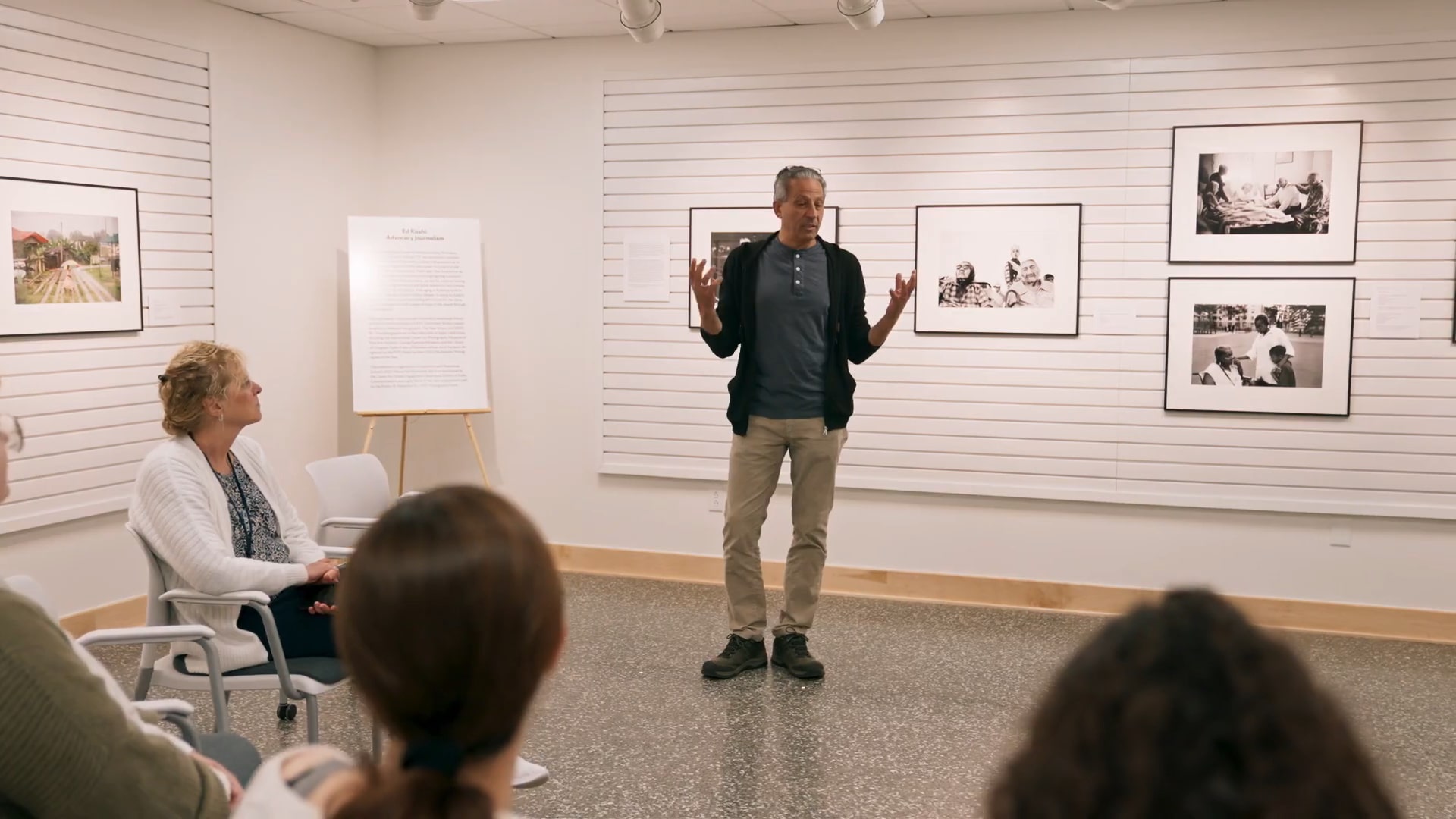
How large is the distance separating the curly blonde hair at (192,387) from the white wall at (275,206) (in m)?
2.16

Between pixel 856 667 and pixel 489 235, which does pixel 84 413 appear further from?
pixel 856 667

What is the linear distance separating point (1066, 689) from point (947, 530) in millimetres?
5524

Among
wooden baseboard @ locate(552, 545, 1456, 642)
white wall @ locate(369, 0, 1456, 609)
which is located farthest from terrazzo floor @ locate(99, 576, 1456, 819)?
white wall @ locate(369, 0, 1456, 609)

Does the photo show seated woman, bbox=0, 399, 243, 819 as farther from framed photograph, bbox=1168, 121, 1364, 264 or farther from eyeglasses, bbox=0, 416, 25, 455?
framed photograph, bbox=1168, 121, 1364, 264

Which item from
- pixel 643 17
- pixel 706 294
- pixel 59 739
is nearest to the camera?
pixel 59 739

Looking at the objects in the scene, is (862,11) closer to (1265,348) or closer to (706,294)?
(706,294)

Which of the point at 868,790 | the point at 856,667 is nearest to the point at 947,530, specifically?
the point at 856,667

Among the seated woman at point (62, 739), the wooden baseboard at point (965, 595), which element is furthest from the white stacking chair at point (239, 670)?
the wooden baseboard at point (965, 595)

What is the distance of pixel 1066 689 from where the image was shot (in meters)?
0.76

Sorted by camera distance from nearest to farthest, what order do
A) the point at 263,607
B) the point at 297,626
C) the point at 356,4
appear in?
1. the point at 263,607
2. the point at 297,626
3. the point at 356,4

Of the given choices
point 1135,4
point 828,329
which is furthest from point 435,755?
point 1135,4

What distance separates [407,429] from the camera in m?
7.07

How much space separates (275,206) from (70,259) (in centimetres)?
133

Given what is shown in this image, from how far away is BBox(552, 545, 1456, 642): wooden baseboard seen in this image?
218 inches
